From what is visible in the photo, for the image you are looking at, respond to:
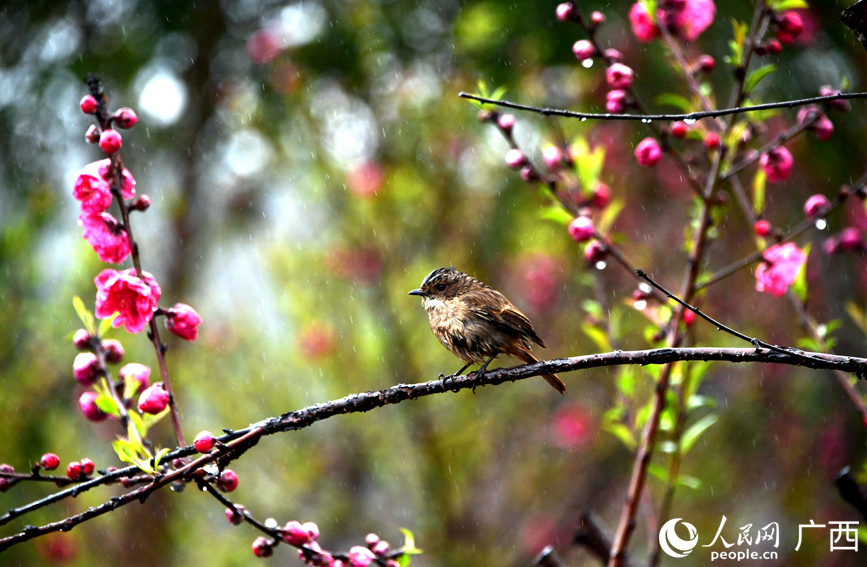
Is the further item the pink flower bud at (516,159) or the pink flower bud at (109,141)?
the pink flower bud at (516,159)

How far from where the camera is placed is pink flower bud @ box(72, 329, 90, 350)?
64.8 inches

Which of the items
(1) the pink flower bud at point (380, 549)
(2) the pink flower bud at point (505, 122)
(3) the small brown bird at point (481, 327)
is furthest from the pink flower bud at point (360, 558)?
(2) the pink flower bud at point (505, 122)

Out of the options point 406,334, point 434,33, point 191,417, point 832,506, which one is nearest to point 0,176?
point 434,33

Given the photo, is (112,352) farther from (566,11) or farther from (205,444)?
(566,11)

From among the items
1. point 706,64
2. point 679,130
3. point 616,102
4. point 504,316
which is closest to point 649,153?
point 679,130

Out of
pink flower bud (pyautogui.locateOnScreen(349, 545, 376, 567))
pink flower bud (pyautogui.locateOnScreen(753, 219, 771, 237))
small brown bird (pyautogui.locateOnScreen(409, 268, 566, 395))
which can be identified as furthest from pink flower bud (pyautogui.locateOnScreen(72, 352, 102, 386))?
pink flower bud (pyautogui.locateOnScreen(753, 219, 771, 237))

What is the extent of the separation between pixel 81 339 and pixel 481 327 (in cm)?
127

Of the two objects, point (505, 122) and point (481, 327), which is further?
point (481, 327)

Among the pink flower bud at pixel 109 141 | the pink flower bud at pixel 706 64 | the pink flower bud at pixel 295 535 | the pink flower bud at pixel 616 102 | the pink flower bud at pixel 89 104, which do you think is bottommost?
the pink flower bud at pixel 295 535

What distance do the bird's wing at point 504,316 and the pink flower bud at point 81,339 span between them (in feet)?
4.13

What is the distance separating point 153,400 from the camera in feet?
4.77

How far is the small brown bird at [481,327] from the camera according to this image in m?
2.44

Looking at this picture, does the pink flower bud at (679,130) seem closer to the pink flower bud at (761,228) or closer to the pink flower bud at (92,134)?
the pink flower bud at (761,228)

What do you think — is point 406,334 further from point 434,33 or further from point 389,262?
point 434,33
